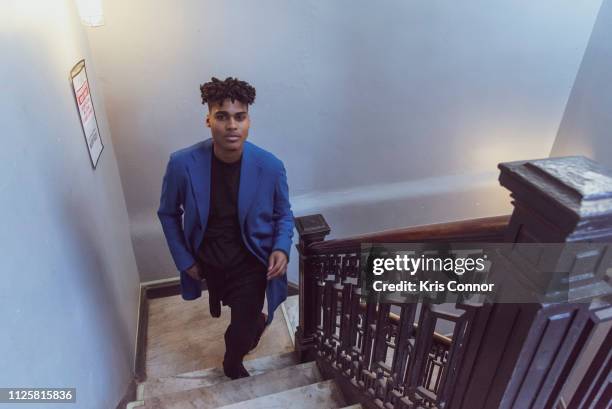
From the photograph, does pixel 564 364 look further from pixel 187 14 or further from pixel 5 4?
pixel 187 14

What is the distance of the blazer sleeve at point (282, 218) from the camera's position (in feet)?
6.46

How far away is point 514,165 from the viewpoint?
2.71 ft

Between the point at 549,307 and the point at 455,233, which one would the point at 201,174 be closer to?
the point at 455,233

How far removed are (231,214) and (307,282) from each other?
56 centimetres

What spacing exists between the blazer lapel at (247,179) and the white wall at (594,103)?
3.04 meters

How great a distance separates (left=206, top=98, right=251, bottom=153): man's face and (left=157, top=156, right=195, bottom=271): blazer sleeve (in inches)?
9.7

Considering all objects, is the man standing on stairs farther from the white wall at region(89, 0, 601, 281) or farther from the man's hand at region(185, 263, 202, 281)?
the white wall at region(89, 0, 601, 281)

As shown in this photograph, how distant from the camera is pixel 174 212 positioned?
1.92 meters

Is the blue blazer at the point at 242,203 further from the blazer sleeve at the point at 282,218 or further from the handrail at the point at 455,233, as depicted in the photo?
the handrail at the point at 455,233

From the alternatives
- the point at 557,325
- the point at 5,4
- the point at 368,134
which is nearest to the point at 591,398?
the point at 557,325

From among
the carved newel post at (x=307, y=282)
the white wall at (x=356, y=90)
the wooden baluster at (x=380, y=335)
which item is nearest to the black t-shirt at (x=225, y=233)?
the carved newel post at (x=307, y=282)

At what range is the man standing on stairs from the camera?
5.76 feet

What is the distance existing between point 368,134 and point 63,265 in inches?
93.4

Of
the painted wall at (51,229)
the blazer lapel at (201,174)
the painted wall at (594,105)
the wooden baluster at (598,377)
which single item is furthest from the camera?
the painted wall at (594,105)
